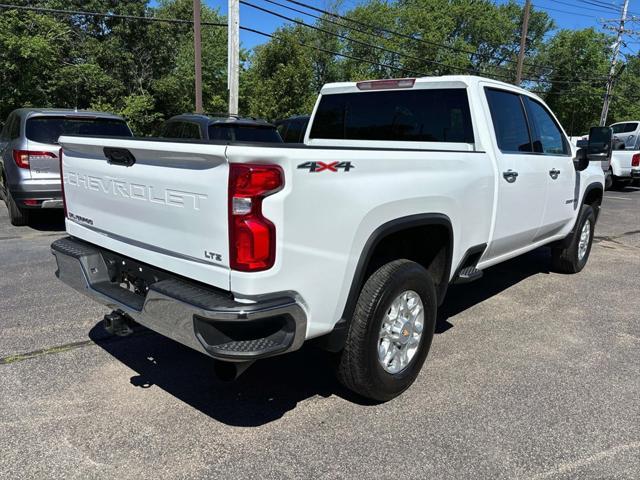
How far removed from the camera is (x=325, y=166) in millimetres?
2445

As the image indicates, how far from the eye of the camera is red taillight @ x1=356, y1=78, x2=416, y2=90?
4230mm

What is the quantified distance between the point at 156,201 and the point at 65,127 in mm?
5842

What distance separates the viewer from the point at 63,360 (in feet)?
11.9

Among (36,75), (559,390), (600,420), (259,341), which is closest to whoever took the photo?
(259,341)

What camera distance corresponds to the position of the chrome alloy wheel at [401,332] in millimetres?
3088

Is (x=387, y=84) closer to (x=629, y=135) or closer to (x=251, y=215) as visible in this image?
(x=251, y=215)

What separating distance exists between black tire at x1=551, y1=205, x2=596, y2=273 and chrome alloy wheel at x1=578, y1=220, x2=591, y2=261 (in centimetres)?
3

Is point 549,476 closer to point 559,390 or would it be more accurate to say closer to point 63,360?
point 559,390

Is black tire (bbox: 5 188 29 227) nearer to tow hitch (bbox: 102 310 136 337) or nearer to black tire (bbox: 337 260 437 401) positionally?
tow hitch (bbox: 102 310 136 337)

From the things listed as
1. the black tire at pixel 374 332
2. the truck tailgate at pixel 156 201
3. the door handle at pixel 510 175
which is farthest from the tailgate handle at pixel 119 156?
the door handle at pixel 510 175

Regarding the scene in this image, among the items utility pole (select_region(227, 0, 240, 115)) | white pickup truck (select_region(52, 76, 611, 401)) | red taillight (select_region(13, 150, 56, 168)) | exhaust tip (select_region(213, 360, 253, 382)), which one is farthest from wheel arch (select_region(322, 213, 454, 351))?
utility pole (select_region(227, 0, 240, 115))

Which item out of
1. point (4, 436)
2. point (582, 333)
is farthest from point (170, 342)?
point (582, 333)

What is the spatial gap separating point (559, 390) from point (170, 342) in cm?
279

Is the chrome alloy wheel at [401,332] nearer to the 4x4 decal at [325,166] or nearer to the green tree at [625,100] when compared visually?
the 4x4 decal at [325,166]
